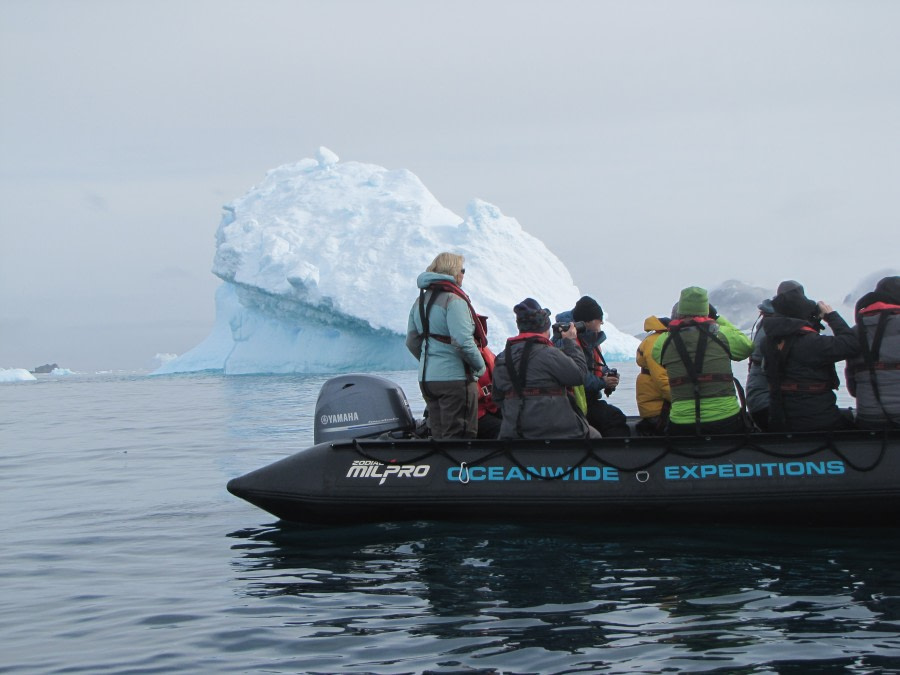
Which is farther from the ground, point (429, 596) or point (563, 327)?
point (563, 327)

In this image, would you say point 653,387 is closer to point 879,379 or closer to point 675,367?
point 675,367

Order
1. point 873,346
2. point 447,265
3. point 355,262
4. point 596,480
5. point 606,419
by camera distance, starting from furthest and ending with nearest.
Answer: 1. point 355,262
2. point 606,419
3. point 447,265
4. point 596,480
5. point 873,346

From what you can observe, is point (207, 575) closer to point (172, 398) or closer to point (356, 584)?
point (356, 584)

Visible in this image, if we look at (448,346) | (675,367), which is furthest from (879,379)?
(448,346)

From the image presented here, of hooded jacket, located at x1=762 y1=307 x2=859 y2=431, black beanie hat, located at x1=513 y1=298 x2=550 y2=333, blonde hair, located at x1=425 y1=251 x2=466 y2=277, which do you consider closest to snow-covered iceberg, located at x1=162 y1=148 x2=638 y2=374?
blonde hair, located at x1=425 y1=251 x2=466 y2=277

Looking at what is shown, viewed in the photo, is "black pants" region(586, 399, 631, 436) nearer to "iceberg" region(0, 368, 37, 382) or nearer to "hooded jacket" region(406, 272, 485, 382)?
"hooded jacket" region(406, 272, 485, 382)

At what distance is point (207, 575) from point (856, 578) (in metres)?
3.53

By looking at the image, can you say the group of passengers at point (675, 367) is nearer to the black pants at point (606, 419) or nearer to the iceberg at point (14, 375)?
the black pants at point (606, 419)

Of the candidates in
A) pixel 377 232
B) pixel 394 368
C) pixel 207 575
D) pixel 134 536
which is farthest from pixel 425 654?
pixel 394 368

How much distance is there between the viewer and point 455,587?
5.09m

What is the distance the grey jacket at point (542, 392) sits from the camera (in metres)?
6.16

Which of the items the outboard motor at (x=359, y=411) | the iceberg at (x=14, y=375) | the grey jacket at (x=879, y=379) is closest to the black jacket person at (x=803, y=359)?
the grey jacket at (x=879, y=379)

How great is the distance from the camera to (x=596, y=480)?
630 centimetres

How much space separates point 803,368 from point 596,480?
1454mm
